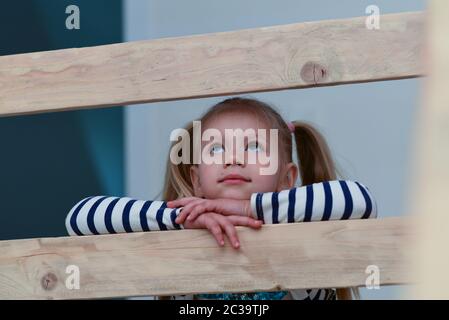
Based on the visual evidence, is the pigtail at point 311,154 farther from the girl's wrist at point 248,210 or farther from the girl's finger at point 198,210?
the girl's finger at point 198,210

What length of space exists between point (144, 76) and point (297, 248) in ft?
1.10

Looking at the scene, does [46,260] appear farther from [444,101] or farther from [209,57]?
[444,101]

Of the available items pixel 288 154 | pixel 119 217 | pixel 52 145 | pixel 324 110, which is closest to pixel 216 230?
pixel 119 217

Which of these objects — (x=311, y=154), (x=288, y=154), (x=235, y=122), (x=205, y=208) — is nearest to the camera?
(x=205, y=208)

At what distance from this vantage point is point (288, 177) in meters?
1.87

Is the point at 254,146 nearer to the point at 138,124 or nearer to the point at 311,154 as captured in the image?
the point at 311,154

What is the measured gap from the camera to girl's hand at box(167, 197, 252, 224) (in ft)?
Answer: 4.30

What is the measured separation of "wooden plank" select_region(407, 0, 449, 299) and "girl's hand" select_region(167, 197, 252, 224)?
2.72 ft

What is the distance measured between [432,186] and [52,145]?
7.40 feet

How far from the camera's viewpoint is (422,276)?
18.3 inches

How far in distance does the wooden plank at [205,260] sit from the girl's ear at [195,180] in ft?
2.31

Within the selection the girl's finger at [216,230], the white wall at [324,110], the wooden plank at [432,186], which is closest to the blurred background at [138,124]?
the white wall at [324,110]

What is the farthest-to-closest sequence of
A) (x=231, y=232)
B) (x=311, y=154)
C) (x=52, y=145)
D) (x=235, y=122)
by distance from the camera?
(x=52, y=145) → (x=311, y=154) → (x=235, y=122) → (x=231, y=232)

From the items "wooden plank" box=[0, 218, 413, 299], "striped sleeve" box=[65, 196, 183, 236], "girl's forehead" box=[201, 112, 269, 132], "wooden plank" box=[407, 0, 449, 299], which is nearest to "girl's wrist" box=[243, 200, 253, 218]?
"striped sleeve" box=[65, 196, 183, 236]
